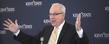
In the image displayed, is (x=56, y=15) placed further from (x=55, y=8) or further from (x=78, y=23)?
(x=78, y=23)

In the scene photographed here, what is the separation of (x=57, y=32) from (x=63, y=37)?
0.13m

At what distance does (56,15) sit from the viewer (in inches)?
138

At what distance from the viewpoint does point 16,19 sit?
382 cm

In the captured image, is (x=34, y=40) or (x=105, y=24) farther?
(x=34, y=40)

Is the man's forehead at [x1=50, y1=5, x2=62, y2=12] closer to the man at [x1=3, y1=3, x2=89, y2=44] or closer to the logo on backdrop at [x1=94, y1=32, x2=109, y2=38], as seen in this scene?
the man at [x1=3, y1=3, x2=89, y2=44]

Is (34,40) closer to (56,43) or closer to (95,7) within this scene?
(56,43)

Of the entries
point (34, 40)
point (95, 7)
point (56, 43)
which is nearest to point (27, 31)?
point (34, 40)

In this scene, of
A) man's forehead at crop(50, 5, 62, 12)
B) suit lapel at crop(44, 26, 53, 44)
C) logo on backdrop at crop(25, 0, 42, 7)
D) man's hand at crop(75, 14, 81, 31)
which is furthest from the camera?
logo on backdrop at crop(25, 0, 42, 7)

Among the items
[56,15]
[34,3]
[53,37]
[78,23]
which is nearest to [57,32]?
[53,37]

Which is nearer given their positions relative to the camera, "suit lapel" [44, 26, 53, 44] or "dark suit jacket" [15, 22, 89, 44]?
"dark suit jacket" [15, 22, 89, 44]

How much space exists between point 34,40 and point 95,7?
0.96 meters

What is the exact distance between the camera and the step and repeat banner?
341cm

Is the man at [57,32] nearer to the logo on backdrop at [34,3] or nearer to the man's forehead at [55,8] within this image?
the man's forehead at [55,8]

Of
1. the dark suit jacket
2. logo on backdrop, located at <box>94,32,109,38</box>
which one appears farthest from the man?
logo on backdrop, located at <box>94,32,109,38</box>
